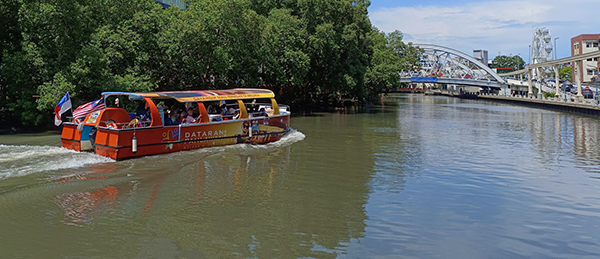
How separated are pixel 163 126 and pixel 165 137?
1.31 feet

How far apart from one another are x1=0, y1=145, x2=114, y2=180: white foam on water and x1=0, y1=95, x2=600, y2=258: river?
0.04 metres

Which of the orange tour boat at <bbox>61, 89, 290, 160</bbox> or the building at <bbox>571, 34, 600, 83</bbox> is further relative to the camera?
the building at <bbox>571, 34, 600, 83</bbox>

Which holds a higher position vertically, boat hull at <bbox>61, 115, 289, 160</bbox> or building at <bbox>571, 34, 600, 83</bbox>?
building at <bbox>571, 34, 600, 83</bbox>

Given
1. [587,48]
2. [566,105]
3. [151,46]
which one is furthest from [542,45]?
[151,46]

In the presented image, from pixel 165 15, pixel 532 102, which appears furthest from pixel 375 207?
pixel 532 102

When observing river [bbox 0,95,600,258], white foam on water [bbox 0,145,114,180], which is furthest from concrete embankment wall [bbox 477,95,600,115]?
white foam on water [bbox 0,145,114,180]

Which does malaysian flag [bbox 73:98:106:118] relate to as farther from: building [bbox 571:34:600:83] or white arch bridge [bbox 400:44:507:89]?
white arch bridge [bbox 400:44:507:89]

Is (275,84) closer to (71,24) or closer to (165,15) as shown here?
(165,15)

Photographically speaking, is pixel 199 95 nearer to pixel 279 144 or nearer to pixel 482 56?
pixel 279 144

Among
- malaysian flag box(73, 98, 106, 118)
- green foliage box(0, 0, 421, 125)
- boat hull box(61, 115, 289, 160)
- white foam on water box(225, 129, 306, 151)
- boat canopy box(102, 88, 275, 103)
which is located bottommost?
white foam on water box(225, 129, 306, 151)

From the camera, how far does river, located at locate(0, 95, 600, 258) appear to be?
27.2 ft

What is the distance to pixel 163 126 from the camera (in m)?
16.9

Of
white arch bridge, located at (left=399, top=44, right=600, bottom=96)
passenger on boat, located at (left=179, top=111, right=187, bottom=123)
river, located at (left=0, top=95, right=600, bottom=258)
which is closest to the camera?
river, located at (left=0, top=95, right=600, bottom=258)

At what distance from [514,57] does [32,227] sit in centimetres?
18681
